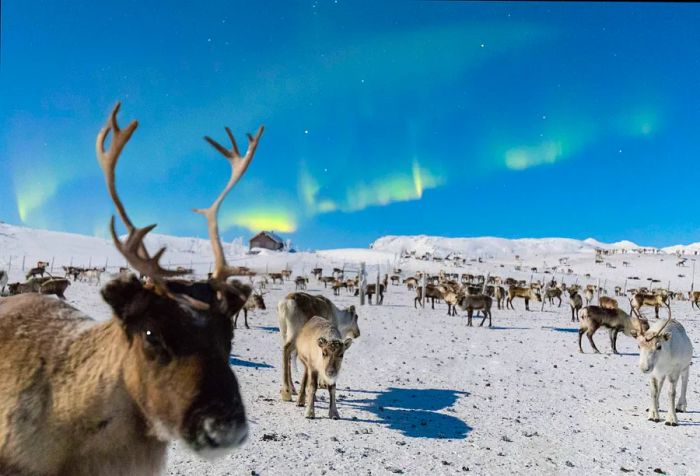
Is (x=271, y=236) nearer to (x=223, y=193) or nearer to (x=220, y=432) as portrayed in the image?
(x=223, y=193)

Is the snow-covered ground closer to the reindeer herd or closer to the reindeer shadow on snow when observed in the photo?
the reindeer shadow on snow

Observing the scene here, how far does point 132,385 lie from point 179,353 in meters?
0.36

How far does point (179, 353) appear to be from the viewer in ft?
8.05

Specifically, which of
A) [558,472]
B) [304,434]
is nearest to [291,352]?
[304,434]

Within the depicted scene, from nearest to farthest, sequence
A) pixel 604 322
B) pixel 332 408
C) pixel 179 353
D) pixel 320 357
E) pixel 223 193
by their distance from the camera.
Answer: pixel 179 353 → pixel 223 193 → pixel 332 408 → pixel 320 357 → pixel 604 322

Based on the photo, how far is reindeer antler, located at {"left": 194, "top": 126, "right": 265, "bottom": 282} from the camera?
283 centimetres

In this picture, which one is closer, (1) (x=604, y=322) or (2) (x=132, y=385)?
(2) (x=132, y=385)

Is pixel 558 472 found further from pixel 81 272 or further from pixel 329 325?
pixel 81 272

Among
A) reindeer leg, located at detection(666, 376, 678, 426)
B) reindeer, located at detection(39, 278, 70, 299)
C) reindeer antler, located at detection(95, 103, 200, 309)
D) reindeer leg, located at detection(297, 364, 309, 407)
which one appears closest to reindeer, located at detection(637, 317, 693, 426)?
reindeer leg, located at detection(666, 376, 678, 426)

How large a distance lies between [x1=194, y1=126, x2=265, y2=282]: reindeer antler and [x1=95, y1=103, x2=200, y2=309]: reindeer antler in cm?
25

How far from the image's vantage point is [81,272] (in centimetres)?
4269

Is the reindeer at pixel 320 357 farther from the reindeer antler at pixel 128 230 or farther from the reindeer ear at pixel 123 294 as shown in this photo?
the reindeer ear at pixel 123 294

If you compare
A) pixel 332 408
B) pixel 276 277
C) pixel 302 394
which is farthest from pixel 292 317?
pixel 276 277

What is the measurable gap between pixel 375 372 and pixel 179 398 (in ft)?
32.3
